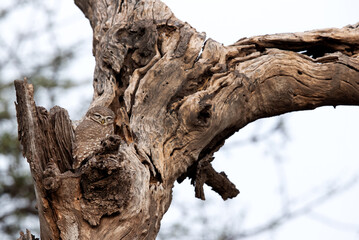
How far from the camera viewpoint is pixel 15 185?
18.4 feet

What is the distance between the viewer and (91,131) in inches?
123

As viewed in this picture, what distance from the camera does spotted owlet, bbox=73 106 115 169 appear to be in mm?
2854

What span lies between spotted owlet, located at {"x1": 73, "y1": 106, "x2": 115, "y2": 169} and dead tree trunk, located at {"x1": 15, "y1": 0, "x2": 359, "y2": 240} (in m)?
0.06

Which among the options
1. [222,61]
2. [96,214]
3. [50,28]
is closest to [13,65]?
[50,28]

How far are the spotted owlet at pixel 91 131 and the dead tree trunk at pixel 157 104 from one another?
6 cm

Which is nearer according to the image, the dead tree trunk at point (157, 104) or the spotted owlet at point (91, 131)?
the dead tree trunk at point (157, 104)

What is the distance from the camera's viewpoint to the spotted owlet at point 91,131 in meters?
2.85

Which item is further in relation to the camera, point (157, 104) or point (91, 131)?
point (157, 104)

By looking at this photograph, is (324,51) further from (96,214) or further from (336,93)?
(96,214)

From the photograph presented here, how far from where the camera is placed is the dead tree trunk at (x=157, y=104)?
8.20 feet

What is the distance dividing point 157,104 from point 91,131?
0.60 metres

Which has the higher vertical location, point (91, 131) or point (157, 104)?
point (157, 104)

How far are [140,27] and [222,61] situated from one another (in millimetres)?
742

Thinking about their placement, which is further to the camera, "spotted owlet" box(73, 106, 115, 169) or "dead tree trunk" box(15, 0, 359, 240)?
"spotted owlet" box(73, 106, 115, 169)
